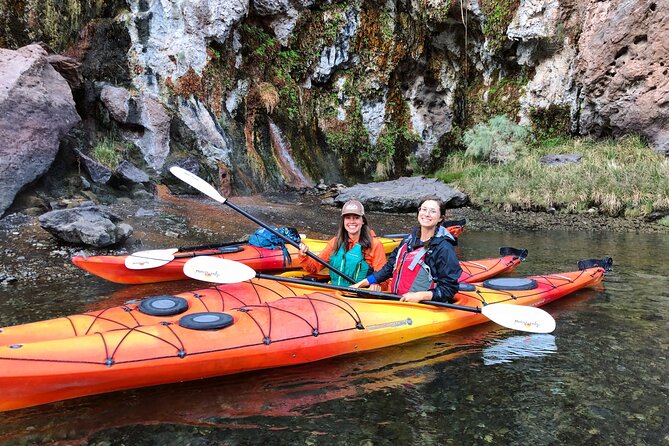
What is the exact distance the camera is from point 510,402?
2818 millimetres

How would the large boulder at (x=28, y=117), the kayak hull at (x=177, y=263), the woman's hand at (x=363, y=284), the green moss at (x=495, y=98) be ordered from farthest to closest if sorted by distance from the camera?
1. the green moss at (x=495, y=98)
2. the large boulder at (x=28, y=117)
3. the kayak hull at (x=177, y=263)
4. the woman's hand at (x=363, y=284)

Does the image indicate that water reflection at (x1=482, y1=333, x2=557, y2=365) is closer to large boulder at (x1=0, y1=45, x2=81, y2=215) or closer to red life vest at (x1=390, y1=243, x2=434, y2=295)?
red life vest at (x1=390, y1=243, x2=434, y2=295)

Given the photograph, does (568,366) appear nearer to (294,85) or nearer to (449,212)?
(449,212)

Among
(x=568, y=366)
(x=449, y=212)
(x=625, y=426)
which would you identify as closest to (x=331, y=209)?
(x=449, y=212)

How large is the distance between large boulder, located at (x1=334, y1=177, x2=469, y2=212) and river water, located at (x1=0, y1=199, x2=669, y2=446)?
5.83m

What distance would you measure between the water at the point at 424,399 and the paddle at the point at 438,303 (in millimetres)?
188

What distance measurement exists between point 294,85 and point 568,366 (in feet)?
33.3

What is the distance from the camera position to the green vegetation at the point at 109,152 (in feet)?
26.1

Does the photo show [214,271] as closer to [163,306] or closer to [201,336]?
[163,306]

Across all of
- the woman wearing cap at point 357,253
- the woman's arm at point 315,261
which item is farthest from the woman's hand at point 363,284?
the woman's arm at point 315,261

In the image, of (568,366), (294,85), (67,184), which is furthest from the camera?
(294,85)

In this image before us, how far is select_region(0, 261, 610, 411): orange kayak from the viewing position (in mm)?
2535

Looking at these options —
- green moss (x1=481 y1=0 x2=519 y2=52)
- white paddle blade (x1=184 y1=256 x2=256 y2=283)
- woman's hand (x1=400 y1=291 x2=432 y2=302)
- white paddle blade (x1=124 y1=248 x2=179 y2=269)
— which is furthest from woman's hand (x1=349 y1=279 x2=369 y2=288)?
green moss (x1=481 y1=0 x2=519 y2=52)

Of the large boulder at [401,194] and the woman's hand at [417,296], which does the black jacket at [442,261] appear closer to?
the woman's hand at [417,296]
